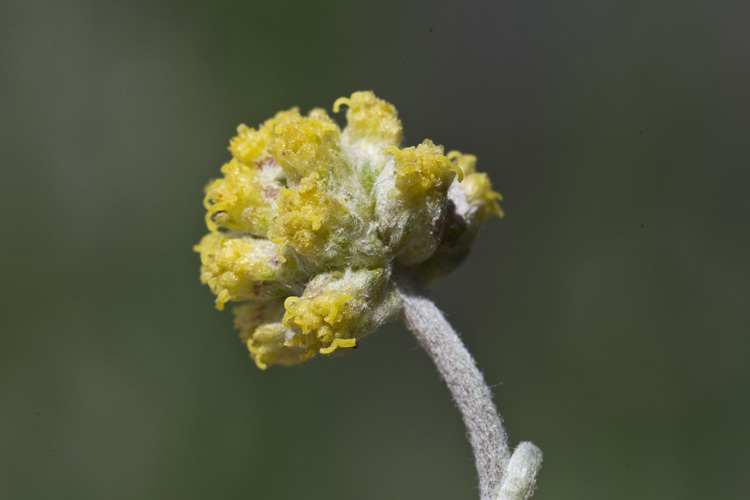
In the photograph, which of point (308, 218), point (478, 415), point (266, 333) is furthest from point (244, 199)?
point (478, 415)

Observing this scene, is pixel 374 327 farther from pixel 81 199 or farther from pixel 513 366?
pixel 81 199

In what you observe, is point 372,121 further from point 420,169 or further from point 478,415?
point 478,415

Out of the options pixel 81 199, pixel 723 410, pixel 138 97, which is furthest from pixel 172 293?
pixel 723 410

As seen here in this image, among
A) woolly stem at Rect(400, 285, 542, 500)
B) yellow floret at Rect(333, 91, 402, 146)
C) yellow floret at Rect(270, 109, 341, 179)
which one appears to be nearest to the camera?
woolly stem at Rect(400, 285, 542, 500)

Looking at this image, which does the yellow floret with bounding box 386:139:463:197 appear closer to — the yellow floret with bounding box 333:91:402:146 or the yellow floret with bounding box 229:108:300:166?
the yellow floret with bounding box 333:91:402:146

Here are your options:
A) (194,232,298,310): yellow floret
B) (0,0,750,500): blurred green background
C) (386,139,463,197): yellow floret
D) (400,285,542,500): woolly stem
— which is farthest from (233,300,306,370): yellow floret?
(0,0,750,500): blurred green background

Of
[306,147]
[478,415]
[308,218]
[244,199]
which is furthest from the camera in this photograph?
[244,199]

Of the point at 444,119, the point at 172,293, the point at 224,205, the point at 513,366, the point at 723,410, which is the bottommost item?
the point at 723,410
